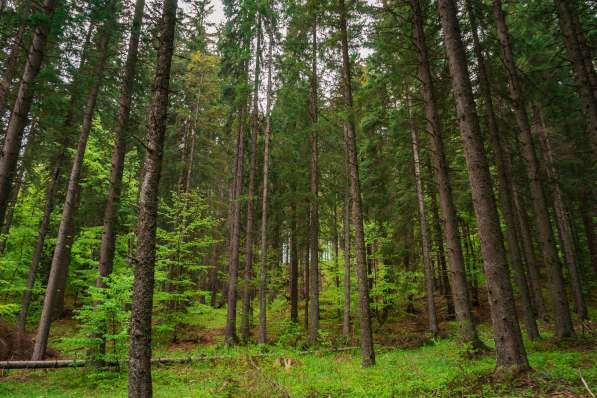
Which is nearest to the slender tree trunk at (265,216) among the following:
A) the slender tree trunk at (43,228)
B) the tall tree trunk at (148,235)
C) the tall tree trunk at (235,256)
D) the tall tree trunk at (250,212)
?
the tall tree trunk at (250,212)

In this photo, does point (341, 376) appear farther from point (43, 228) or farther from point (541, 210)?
point (43, 228)

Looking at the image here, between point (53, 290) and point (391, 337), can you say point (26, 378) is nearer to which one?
point (53, 290)

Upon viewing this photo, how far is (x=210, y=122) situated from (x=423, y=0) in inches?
666

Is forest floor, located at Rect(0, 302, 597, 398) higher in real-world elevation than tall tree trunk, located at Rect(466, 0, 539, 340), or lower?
lower

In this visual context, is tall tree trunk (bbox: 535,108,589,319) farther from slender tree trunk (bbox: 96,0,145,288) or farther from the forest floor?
slender tree trunk (bbox: 96,0,145,288)

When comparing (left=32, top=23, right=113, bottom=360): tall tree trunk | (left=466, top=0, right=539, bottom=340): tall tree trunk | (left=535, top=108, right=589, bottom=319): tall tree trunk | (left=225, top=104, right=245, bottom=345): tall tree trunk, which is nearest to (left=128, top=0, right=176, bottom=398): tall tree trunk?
(left=32, top=23, right=113, bottom=360): tall tree trunk

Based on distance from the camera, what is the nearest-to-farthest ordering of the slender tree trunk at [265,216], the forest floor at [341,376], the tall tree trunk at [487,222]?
the forest floor at [341,376] < the tall tree trunk at [487,222] < the slender tree trunk at [265,216]

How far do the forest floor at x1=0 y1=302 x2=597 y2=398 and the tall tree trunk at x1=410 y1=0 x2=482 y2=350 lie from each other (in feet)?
3.15

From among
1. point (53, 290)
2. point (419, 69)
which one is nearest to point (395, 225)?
point (419, 69)

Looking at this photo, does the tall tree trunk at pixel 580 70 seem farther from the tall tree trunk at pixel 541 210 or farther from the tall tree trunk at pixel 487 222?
the tall tree trunk at pixel 487 222

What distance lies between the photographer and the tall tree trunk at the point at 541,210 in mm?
10617

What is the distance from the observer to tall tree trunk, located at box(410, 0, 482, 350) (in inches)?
402

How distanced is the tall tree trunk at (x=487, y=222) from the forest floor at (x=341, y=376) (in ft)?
1.85

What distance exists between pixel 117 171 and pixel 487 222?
11.1 metres
